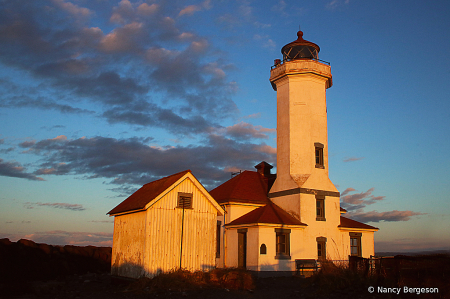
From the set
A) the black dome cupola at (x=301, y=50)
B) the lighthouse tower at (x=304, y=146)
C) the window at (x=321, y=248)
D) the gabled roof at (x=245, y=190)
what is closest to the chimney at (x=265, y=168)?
the gabled roof at (x=245, y=190)

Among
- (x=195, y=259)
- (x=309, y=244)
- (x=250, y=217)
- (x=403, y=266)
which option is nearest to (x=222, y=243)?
(x=250, y=217)

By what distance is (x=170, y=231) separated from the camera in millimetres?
17719

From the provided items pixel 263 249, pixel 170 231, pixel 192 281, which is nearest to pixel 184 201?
pixel 170 231

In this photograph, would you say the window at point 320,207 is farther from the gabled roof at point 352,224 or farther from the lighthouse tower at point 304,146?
the gabled roof at point 352,224

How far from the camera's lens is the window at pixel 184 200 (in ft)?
60.0

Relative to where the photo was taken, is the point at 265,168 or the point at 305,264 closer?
the point at 305,264

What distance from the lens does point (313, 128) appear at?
25562 mm

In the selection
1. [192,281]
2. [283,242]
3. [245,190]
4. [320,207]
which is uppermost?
[245,190]

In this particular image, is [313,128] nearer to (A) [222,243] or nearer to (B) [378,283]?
(A) [222,243]

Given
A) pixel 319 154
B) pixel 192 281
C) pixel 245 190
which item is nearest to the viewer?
pixel 192 281

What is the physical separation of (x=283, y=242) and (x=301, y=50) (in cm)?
1354

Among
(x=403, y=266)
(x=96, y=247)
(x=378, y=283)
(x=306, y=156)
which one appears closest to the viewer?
(x=378, y=283)

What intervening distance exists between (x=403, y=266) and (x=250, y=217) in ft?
35.3

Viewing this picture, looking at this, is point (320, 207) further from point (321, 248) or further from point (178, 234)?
point (178, 234)
